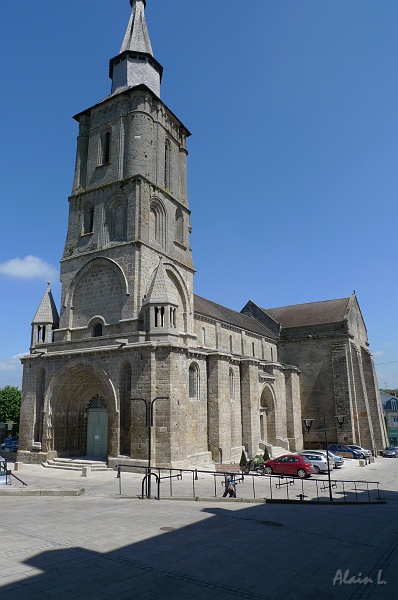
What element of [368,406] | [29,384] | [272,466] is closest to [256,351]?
[368,406]

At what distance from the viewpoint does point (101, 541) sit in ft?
31.7

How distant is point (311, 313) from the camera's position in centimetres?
4781

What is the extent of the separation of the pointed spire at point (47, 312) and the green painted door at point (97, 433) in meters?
7.06

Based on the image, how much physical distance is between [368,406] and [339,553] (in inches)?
1414

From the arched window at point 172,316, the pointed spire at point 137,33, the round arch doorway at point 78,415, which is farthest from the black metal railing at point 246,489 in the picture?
the pointed spire at point 137,33

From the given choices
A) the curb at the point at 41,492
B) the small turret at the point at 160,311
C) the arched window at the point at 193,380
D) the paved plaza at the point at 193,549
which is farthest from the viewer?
the arched window at the point at 193,380

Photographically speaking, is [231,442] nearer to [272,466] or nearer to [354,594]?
[272,466]

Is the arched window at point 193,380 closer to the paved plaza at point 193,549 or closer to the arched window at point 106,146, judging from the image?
the paved plaza at point 193,549

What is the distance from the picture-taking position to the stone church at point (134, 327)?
24.1 meters

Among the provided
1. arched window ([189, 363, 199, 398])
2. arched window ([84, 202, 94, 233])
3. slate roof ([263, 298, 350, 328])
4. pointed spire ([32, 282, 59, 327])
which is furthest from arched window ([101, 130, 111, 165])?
slate roof ([263, 298, 350, 328])

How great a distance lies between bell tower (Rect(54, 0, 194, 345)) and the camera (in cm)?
2669

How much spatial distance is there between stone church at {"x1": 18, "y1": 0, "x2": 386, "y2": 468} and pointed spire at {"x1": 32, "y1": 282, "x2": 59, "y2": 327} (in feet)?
0.28

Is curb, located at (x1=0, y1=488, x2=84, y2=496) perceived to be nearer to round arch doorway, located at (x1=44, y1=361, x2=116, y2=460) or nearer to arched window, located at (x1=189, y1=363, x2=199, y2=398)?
round arch doorway, located at (x1=44, y1=361, x2=116, y2=460)

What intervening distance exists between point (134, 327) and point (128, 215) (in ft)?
25.3
